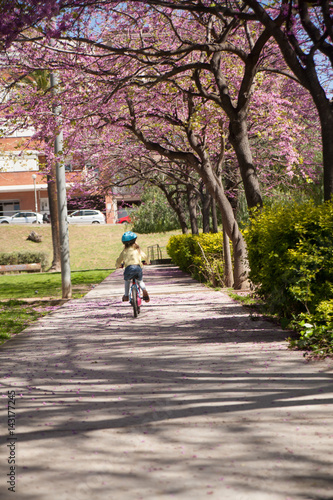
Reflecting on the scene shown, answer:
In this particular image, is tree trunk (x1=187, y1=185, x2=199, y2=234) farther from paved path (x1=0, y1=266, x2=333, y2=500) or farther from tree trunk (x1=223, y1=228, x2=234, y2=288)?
paved path (x1=0, y1=266, x2=333, y2=500)

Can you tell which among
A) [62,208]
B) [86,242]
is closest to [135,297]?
[62,208]

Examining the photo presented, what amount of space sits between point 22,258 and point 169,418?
3364cm

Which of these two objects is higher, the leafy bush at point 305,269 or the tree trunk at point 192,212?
the tree trunk at point 192,212

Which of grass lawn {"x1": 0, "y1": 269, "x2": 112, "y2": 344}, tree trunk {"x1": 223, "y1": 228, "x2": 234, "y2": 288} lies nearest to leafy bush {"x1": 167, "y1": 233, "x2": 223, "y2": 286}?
tree trunk {"x1": 223, "y1": 228, "x2": 234, "y2": 288}

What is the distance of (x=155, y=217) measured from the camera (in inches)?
1887

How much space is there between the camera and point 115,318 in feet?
36.4

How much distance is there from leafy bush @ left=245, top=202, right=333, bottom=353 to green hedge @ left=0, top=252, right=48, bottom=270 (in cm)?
2980

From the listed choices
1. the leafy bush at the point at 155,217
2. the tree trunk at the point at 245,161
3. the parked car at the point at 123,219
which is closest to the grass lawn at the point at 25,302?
the tree trunk at the point at 245,161

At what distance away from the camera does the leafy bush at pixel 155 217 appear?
4750cm

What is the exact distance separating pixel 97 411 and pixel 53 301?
11196mm

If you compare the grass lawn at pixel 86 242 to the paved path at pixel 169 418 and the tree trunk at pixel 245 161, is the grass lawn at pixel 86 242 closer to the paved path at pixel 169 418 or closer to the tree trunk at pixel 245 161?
the tree trunk at pixel 245 161

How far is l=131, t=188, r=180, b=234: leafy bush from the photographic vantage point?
47.5 metres

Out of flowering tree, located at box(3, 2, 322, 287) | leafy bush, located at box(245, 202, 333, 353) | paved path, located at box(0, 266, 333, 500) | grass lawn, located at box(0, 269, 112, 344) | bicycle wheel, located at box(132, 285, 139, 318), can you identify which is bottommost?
grass lawn, located at box(0, 269, 112, 344)

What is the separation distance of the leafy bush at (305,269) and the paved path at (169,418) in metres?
0.42
